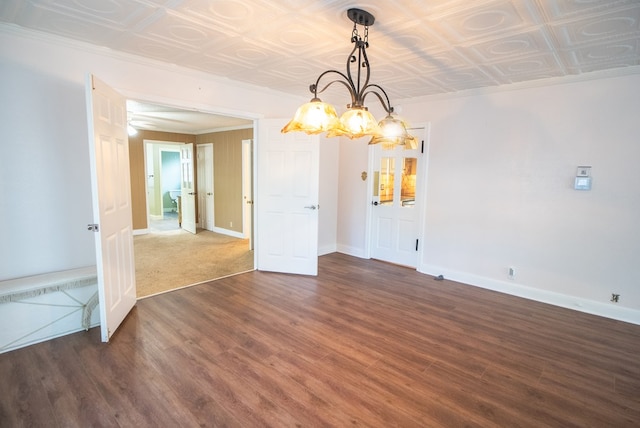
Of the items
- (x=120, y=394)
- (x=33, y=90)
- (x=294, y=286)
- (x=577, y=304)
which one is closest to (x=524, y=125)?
(x=577, y=304)

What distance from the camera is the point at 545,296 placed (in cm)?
386

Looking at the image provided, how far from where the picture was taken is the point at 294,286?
4.20m

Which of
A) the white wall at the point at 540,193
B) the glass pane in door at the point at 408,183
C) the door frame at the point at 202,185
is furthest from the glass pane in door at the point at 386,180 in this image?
the door frame at the point at 202,185

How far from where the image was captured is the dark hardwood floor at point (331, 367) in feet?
6.59

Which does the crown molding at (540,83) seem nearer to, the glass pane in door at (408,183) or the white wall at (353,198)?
the glass pane in door at (408,183)

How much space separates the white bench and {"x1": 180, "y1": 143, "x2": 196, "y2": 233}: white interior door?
193 inches

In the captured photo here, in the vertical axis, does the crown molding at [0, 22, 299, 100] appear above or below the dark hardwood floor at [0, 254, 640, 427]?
above

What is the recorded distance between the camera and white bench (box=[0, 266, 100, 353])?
8.45ft

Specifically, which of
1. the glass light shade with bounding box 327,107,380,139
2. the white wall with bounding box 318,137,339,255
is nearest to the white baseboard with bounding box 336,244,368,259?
the white wall with bounding box 318,137,339,255

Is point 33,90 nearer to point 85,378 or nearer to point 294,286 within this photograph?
point 85,378

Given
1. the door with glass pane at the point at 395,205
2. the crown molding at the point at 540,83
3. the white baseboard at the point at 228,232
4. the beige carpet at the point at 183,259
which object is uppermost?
the crown molding at the point at 540,83

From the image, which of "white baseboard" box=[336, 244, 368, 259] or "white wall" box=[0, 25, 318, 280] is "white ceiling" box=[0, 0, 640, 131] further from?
"white baseboard" box=[336, 244, 368, 259]

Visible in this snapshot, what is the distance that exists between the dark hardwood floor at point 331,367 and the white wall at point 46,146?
0.80 meters

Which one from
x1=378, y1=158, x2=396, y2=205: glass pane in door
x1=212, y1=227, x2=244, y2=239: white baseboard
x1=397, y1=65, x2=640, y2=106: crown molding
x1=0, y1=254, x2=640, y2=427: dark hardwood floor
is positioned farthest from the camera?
x1=212, y1=227, x2=244, y2=239: white baseboard
